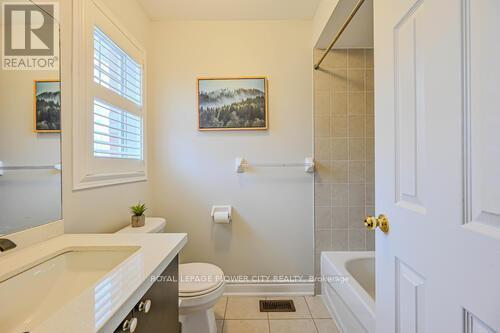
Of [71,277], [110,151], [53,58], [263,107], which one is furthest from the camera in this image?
[263,107]

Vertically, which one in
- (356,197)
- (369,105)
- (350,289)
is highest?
(369,105)

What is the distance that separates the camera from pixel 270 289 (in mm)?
2029

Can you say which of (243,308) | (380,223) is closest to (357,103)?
(380,223)

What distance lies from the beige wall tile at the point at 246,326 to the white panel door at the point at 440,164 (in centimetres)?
105

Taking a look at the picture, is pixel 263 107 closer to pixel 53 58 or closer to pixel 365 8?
pixel 365 8

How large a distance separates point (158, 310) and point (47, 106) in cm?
101

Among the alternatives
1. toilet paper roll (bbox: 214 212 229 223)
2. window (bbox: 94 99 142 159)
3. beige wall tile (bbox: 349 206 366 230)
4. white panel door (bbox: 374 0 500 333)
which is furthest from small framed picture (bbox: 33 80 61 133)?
beige wall tile (bbox: 349 206 366 230)

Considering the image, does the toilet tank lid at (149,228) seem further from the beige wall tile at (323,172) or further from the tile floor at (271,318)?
the beige wall tile at (323,172)

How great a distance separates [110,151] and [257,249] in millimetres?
1420

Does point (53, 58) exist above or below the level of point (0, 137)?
above

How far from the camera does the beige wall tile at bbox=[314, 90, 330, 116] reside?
203cm

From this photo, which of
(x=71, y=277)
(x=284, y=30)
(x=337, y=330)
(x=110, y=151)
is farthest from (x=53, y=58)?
(x=337, y=330)

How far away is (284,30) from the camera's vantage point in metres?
2.02

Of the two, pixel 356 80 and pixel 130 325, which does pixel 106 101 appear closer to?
pixel 130 325
